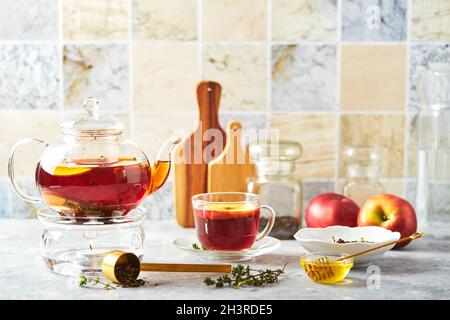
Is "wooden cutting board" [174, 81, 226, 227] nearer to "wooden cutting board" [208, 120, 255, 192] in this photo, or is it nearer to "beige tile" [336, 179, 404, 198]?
"wooden cutting board" [208, 120, 255, 192]

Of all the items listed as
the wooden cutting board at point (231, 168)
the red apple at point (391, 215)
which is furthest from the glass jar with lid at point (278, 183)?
the red apple at point (391, 215)

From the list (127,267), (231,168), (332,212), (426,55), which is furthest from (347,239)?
(426,55)

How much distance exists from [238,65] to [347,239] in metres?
0.56

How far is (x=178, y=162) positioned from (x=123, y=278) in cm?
54

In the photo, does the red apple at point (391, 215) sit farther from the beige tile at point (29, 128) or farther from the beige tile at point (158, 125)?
the beige tile at point (29, 128)

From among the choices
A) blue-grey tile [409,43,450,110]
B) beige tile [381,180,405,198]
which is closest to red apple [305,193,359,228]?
beige tile [381,180,405,198]

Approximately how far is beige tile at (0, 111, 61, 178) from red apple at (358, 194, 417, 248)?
30.5 inches

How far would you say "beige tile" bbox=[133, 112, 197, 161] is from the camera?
1.77 m

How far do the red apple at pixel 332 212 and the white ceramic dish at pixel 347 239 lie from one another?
0.28ft

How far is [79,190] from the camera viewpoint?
1.22 m

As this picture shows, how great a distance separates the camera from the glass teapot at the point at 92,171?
122 cm

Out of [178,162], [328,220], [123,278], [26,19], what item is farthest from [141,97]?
[123,278]

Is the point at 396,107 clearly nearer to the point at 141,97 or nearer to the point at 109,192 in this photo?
the point at 141,97

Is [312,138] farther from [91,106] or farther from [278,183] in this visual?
[91,106]
